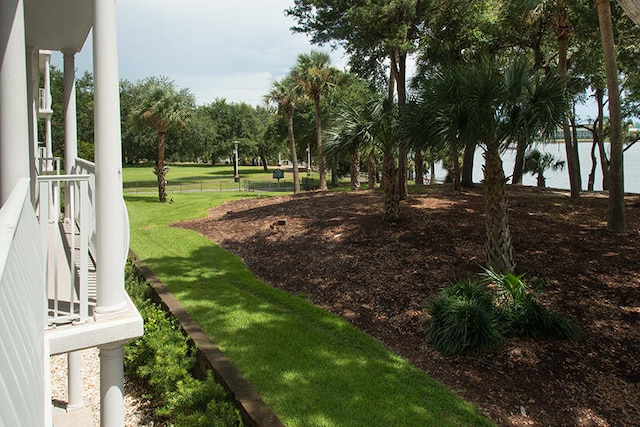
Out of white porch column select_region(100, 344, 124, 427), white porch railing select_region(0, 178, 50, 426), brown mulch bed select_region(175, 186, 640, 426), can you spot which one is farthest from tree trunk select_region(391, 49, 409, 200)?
white porch railing select_region(0, 178, 50, 426)

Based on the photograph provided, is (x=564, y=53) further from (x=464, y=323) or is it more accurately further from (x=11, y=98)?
(x=11, y=98)

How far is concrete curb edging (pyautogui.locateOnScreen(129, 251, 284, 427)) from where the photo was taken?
3893 millimetres

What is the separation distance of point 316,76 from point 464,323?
18796 mm

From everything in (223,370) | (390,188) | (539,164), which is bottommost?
(223,370)

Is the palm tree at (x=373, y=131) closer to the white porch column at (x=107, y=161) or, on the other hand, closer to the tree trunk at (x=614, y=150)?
the tree trunk at (x=614, y=150)

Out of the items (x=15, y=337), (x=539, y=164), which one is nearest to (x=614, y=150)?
(x=15, y=337)

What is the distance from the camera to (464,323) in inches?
221

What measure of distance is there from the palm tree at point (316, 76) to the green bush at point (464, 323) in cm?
1677

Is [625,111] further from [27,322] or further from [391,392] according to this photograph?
[27,322]

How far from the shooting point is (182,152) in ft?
154

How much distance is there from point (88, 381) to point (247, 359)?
2.40m

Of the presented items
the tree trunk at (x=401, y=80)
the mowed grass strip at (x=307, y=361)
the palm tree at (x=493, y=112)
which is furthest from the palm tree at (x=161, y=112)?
the palm tree at (x=493, y=112)

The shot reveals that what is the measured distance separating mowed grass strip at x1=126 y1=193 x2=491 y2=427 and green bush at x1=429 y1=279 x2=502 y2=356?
66 cm

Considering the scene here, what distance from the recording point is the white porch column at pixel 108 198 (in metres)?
3.10
